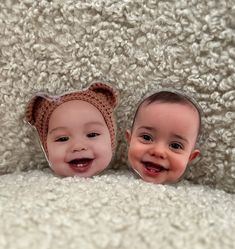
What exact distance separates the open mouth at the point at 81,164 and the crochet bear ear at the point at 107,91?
0.10m

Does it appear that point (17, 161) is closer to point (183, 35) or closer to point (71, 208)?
point (71, 208)

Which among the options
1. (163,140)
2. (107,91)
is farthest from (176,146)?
(107,91)

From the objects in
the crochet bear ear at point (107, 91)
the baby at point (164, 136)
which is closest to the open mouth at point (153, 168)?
the baby at point (164, 136)

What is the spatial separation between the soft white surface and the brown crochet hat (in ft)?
0.29

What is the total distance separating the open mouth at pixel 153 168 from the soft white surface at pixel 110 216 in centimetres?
3

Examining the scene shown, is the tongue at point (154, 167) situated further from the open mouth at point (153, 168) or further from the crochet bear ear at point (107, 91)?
the crochet bear ear at point (107, 91)

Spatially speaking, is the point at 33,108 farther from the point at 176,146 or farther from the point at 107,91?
the point at 176,146

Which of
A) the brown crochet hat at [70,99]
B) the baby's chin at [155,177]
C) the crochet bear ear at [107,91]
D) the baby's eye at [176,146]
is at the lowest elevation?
the baby's chin at [155,177]

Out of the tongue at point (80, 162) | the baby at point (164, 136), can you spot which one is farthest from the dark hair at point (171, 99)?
the tongue at point (80, 162)

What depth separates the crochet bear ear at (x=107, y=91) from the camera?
36.3 inches

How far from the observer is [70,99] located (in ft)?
2.97

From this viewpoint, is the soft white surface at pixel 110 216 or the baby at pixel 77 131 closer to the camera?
the soft white surface at pixel 110 216

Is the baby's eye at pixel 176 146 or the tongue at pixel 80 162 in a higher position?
the baby's eye at pixel 176 146

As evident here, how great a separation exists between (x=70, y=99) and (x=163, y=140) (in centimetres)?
16
